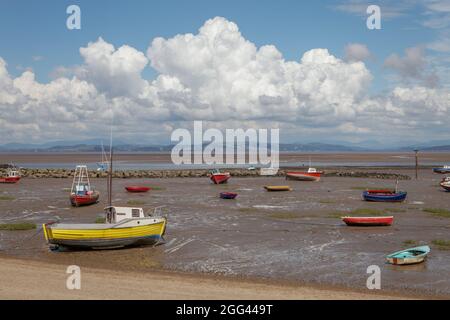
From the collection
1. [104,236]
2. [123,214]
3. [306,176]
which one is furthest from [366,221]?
[306,176]

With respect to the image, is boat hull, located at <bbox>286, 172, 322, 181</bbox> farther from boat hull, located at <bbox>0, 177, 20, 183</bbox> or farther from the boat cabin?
A: the boat cabin

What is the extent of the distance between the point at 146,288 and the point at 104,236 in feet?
30.3

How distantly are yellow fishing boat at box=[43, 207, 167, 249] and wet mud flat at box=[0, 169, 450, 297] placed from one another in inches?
20.7

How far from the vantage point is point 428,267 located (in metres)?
25.5

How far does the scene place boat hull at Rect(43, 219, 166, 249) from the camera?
28.4 m

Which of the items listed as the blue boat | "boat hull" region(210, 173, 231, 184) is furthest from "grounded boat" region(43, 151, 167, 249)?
"boat hull" region(210, 173, 231, 184)

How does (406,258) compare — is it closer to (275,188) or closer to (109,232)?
(109,232)

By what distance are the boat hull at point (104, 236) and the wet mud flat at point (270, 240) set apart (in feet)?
1.53

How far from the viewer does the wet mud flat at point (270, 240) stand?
24625 millimetres

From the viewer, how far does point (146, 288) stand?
20.3 m

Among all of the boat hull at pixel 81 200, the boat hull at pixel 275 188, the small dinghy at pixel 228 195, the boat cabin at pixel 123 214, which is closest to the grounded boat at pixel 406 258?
the boat cabin at pixel 123 214
